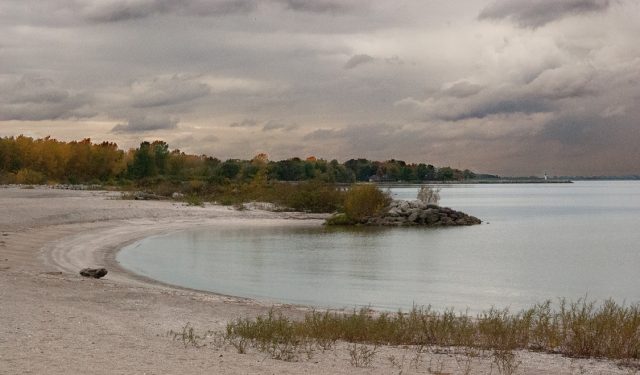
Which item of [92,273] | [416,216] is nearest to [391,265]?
[92,273]

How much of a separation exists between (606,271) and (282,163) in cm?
15925

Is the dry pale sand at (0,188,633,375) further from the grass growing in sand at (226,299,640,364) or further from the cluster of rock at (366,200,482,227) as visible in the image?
the cluster of rock at (366,200,482,227)

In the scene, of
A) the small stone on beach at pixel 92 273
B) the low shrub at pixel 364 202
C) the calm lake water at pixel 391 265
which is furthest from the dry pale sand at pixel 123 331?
the low shrub at pixel 364 202

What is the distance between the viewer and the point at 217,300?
1905 cm

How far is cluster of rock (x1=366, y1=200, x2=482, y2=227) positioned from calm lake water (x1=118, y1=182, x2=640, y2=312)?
169 inches

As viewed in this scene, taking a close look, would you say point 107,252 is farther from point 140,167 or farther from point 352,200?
point 140,167

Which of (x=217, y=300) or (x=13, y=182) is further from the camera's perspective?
(x=13, y=182)

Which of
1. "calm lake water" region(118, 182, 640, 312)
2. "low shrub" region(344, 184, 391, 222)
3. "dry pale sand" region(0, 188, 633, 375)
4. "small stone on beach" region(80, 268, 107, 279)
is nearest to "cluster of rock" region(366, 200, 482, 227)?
"low shrub" region(344, 184, 391, 222)

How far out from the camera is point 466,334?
41.7 feet

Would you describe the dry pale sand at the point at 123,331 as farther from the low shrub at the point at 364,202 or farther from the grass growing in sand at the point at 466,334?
the low shrub at the point at 364,202

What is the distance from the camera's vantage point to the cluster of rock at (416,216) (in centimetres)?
5644

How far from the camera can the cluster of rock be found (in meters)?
56.4

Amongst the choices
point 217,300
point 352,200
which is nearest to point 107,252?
point 217,300

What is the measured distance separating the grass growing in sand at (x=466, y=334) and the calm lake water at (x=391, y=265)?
698cm
